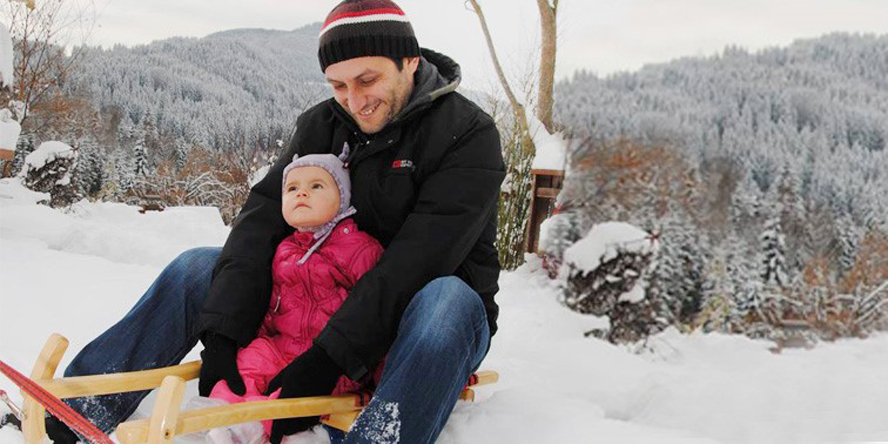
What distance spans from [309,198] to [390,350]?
1.20ft

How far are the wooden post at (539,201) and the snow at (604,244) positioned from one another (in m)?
0.63

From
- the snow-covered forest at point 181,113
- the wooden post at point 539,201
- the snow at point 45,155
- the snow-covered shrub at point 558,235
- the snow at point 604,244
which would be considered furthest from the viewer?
the snow-covered forest at point 181,113

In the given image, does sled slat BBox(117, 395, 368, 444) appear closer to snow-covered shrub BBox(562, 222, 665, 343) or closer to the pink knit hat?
the pink knit hat

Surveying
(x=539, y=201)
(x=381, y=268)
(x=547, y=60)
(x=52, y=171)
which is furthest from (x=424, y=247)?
(x=52, y=171)

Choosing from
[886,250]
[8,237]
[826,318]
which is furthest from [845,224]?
Answer: [8,237]

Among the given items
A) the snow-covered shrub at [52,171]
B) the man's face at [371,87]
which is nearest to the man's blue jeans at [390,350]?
the man's face at [371,87]

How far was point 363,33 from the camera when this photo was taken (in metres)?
1.34

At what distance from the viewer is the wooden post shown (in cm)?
318

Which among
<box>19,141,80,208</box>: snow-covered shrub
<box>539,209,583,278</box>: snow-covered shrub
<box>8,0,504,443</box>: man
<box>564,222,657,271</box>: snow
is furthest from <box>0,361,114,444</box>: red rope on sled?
<box>19,141,80,208</box>: snow-covered shrub

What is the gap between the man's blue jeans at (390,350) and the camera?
3.61ft

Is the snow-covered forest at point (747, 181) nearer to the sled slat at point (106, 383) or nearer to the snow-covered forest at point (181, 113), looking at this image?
the sled slat at point (106, 383)

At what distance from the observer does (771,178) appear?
2123 millimetres

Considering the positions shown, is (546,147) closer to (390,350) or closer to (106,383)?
(390,350)

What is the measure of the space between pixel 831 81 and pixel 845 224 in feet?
1.45
